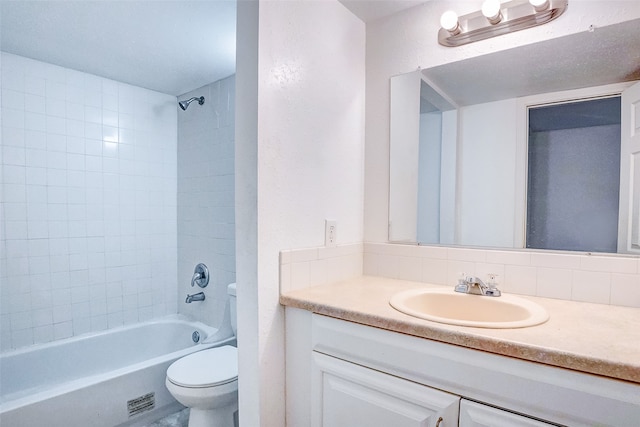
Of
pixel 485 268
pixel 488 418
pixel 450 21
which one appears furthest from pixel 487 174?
pixel 488 418

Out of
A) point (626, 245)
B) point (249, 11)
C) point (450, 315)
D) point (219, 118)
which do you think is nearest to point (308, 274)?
point (450, 315)

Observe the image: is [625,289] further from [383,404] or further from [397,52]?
[397,52]

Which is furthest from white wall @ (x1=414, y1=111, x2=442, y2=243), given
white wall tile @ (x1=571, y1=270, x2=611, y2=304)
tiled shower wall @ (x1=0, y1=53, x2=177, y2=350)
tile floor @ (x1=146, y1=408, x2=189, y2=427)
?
tiled shower wall @ (x1=0, y1=53, x2=177, y2=350)

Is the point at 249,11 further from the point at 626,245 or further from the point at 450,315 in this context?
the point at 626,245

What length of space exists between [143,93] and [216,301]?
5.95 ft

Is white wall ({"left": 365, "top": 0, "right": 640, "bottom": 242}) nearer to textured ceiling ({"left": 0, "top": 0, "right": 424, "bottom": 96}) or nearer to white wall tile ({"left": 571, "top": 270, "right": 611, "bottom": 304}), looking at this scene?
textured ceiling ({"left": 0, "top": 0, "right": 424, "bottom": 96})

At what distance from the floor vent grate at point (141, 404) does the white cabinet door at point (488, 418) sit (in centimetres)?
188

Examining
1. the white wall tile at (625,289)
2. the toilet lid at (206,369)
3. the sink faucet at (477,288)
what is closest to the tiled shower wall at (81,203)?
the toilet lid at (206,369)

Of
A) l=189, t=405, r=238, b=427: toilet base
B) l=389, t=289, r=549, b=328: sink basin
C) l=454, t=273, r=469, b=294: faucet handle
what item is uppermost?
l=454, t=273, r=469, b=294: faucet handle

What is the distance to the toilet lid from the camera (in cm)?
169

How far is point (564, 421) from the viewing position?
79cm

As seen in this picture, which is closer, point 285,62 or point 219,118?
point 285,62

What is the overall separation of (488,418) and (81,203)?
2.79m

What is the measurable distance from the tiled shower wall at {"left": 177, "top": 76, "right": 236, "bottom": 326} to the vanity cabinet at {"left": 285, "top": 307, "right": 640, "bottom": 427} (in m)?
1.45
